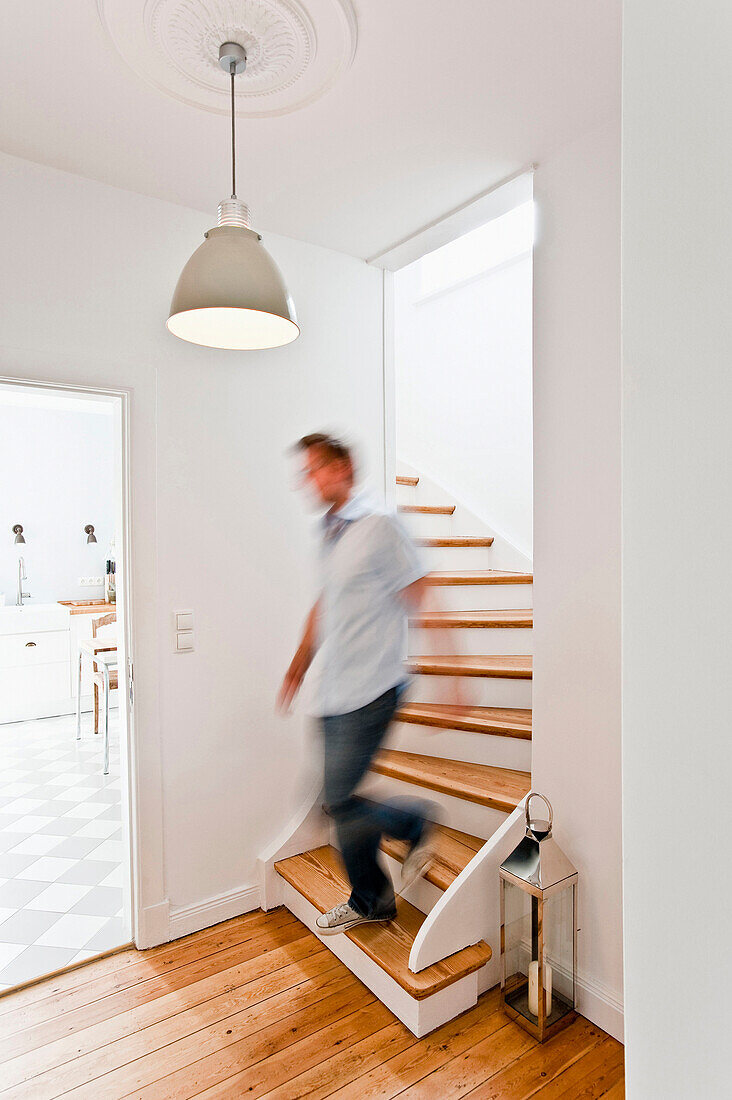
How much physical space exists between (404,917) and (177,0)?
8.48ft

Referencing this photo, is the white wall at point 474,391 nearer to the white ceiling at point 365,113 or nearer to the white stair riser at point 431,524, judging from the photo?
the white stair riser at point 431,524

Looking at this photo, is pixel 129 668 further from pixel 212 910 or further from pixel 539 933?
pixel 539 933

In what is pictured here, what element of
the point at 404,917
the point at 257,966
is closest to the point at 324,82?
the point at 404,917

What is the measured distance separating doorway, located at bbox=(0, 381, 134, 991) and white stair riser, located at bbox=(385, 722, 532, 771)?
1.07m

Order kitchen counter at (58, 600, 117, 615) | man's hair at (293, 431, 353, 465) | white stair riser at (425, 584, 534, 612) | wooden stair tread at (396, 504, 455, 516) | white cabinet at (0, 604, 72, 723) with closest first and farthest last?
man's hair at (293, 431, 353, 465) → white stair riser at (425, 584, 534, 612) → wooden stair tread at (396, 504, 455, 516) → white cabinet at (0, 604, 72, 723) → kitchen counter at (58, 600, 117, 615)

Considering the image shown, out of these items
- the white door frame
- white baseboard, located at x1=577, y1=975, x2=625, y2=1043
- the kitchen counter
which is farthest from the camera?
the kitchen counter

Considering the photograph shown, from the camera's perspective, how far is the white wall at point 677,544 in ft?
1.04

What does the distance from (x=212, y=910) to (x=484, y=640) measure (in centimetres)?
146

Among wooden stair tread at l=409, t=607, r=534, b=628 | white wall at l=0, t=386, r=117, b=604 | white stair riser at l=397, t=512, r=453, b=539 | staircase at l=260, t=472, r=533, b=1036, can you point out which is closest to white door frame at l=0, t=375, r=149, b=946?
staircase at l=260, t=472, r=533, b=1036

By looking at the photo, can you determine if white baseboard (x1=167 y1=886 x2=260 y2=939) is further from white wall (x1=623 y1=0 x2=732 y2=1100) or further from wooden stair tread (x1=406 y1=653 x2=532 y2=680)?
white wall (x1=623 y1=0 x2=732 y2=1100)

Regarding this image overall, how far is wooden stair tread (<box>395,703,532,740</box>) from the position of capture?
7.50 ft

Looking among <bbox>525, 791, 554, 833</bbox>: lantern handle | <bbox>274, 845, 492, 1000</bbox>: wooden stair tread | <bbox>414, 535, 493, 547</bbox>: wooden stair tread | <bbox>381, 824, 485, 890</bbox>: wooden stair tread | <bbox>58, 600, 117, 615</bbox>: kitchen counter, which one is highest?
<bbox>414, 535, 493, 547</bbox>: wooden stair tread

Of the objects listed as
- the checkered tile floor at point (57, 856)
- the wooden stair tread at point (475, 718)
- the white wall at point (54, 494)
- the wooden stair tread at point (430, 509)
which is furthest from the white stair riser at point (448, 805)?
the white wall at point (54, 494)

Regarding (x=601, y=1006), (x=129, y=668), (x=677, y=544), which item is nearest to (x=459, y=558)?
(x=129, y=668)
